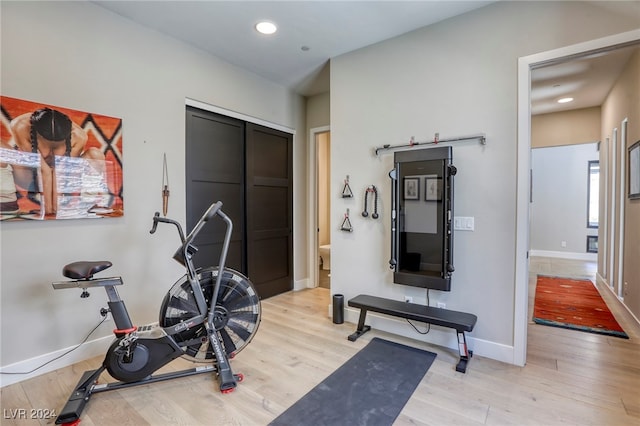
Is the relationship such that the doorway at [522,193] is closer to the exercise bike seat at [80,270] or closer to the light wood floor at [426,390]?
the light wood floor at [426,390]

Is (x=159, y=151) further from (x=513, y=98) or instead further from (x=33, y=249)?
(x=513, y=98)

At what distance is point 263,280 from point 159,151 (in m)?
2.09

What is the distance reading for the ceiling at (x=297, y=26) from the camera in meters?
2.61

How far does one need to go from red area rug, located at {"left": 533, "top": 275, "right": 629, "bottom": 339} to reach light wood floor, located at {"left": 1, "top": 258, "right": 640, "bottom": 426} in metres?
0.27

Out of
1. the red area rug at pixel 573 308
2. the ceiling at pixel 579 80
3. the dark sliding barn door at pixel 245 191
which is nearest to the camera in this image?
the red area rug at pixel 573 308

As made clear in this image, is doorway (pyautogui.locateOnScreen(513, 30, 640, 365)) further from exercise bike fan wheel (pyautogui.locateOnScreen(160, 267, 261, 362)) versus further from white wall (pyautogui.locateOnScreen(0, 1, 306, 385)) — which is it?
white wall (pyautogui.locateOnScreen(0, 1, 306, 385))

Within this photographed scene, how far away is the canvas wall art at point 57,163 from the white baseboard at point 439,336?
8.54 feet

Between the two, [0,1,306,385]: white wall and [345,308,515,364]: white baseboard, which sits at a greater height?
[0,1,306,385]: white wall

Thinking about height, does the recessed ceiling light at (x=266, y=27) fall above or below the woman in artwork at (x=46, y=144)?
above

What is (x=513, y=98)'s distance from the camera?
8.25ft

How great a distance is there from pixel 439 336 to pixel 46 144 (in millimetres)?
3596

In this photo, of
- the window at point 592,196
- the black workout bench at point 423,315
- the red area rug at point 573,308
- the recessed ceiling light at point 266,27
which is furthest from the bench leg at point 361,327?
the window at point 592,196

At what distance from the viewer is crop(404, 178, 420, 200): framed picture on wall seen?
2.96 meters

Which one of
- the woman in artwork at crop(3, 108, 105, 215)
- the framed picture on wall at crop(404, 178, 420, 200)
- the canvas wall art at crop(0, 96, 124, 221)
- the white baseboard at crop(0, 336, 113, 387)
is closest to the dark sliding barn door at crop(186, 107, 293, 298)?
the canvas wall art at crop(0, 96, 124, 221)
